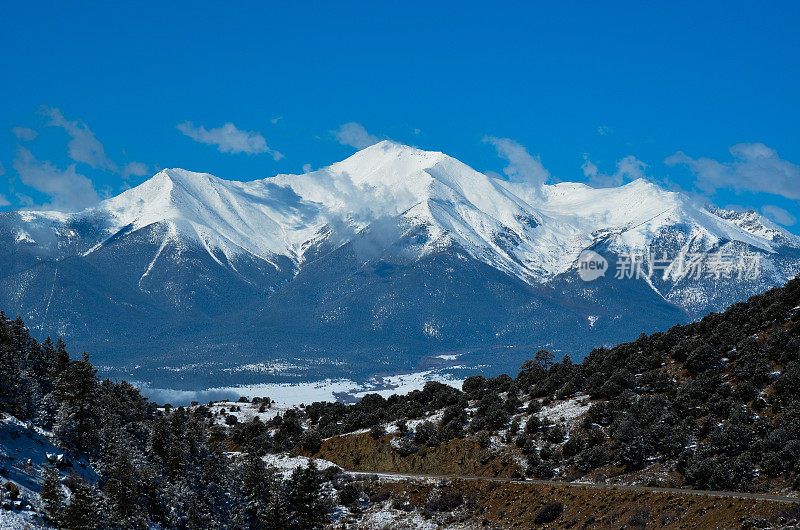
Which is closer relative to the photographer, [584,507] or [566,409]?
[584,507]

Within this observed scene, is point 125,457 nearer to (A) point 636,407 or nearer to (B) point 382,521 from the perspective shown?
(B) point 382,521

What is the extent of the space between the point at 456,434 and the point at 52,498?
136ft

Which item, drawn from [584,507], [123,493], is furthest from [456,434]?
[123,493]

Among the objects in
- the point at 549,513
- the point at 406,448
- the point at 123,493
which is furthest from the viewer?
the point at 406,448

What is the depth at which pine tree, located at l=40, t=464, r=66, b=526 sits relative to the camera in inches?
1738

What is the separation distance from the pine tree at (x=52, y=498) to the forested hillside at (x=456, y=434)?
0.09 meters

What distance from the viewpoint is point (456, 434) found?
75.3 metres

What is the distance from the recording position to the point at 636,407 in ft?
222

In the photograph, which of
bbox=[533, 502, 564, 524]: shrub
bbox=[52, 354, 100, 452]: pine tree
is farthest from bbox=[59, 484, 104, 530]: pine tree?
bbox=[533, 502, 564, 524]: shrub

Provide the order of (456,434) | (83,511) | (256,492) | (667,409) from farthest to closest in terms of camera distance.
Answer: (456,434), (667,409), (256,492), (83,511)

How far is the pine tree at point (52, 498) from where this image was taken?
4416cm

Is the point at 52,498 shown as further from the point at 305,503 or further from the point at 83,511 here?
the point at 305,503

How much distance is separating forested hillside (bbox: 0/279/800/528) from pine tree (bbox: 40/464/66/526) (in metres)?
0.09

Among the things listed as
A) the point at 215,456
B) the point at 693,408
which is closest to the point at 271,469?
the point at 215,456
